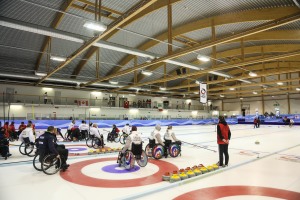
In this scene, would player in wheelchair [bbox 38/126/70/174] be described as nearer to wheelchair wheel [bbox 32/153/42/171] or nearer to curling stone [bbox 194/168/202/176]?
wheelchair wheel [bbox 32/153/42/171]

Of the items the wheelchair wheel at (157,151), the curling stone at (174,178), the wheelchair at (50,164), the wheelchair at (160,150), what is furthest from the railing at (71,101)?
the curling stone at (174,178)

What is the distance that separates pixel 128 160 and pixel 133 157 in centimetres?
23

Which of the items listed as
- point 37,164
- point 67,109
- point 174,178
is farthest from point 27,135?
point 67,109

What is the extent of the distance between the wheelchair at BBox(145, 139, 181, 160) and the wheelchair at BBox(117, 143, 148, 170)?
1.08 m

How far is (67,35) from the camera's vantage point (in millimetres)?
9797

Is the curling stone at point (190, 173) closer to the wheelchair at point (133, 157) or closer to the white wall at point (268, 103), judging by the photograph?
the wheelchair at point (133, 157)

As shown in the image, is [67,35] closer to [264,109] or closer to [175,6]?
[175,6]

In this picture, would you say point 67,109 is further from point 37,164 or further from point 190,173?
point 190,173

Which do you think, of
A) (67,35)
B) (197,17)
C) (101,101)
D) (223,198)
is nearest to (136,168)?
(223,198)

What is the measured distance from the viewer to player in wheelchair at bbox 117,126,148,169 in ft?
20.5

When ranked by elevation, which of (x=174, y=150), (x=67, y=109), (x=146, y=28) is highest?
(x=146, y=28)

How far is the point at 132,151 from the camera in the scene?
6301 millimetres

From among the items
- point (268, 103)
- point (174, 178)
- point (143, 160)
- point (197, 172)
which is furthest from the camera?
point (268, 103)

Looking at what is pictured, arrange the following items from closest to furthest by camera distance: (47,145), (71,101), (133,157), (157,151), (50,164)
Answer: (47,145) < (50,164) < (133,157) < (157,151) < (71,101)
